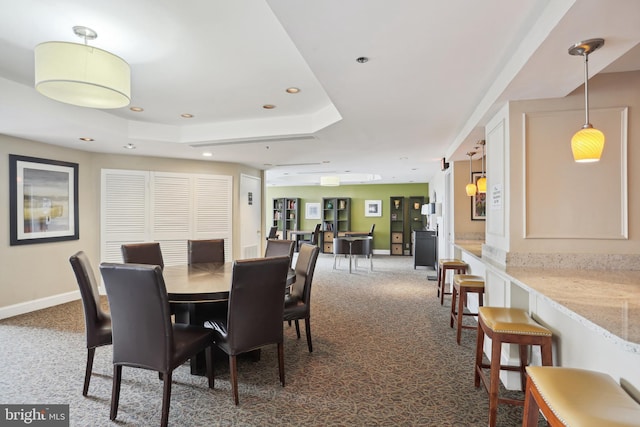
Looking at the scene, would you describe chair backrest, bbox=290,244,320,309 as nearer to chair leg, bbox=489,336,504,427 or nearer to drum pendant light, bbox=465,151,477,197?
chair leg, bbox=489,336,504,427

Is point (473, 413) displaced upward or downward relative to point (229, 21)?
downward

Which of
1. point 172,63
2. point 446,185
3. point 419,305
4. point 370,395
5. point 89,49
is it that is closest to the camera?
point 89,49

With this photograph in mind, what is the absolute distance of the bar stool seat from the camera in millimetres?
1189

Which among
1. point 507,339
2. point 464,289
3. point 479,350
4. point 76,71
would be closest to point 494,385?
point 507,339

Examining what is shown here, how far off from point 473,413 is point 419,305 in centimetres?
266

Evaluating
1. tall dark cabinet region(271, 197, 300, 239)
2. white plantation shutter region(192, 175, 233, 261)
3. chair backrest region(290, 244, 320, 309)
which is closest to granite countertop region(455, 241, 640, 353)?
chair backrest region(290, 244, 320, 309)

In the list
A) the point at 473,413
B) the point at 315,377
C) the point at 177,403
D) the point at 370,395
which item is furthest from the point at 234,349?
the point at 473,413

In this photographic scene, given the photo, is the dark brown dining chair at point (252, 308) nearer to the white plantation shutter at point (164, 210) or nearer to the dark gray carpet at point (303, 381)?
the dark gray carpet at point (303, 381)

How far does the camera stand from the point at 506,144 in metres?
2.74

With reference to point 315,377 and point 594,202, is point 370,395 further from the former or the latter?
point 594,202

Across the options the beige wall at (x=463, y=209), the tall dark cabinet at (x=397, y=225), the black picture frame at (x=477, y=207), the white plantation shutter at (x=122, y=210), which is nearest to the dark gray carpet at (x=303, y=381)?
the white plantation shutter at (x=122, y=210)

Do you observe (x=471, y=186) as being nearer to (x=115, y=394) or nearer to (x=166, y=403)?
(x=166, y=403)

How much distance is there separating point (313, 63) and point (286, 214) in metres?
9.82

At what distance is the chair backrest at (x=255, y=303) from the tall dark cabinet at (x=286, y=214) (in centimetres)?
935
